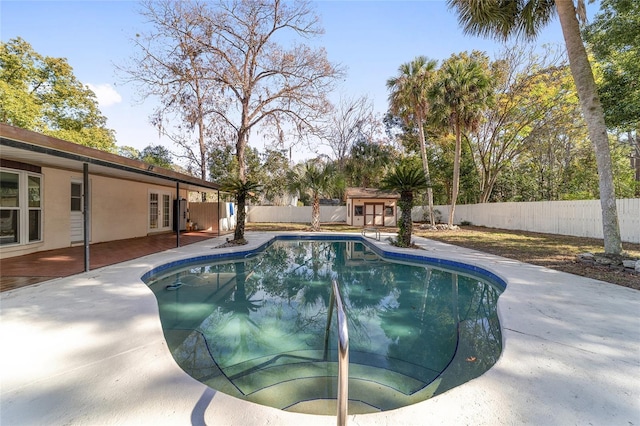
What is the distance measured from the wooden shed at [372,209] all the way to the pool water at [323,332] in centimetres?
1467

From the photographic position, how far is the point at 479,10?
26.1ft

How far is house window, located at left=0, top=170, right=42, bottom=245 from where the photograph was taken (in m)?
6.73

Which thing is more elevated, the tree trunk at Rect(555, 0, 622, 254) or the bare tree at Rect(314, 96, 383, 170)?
the bare tree at Rect(314, 96, 383, 170)

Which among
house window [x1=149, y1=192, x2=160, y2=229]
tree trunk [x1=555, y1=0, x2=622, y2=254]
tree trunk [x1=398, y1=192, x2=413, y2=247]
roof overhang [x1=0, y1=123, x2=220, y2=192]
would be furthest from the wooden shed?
roof overhang [x1=0, y1=123, x2=220, y2=192]

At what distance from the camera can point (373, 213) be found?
22.9 metres

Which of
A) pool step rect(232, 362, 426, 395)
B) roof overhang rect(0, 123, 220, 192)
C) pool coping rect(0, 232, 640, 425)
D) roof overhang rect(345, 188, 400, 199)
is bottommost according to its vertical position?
pool step rect(232, 362, 426, 395)

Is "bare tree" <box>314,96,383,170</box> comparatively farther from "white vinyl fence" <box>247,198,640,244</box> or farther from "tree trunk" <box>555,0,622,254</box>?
"tree trunk" <box>555,0,622,254</box>

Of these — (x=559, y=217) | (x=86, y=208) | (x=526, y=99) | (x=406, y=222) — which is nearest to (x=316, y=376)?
(x=86, y=208)

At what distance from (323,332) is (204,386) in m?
2.18

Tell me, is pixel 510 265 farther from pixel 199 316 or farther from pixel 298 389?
pixel 199 316

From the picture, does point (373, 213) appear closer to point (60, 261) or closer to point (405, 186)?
point (405, 186)

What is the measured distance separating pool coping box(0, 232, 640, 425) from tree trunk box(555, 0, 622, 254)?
129 inches

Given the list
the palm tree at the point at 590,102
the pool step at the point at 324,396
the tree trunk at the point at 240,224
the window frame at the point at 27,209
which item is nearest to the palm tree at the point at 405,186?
the palm tree at the point at 590,102

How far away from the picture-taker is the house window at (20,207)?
6.73m
